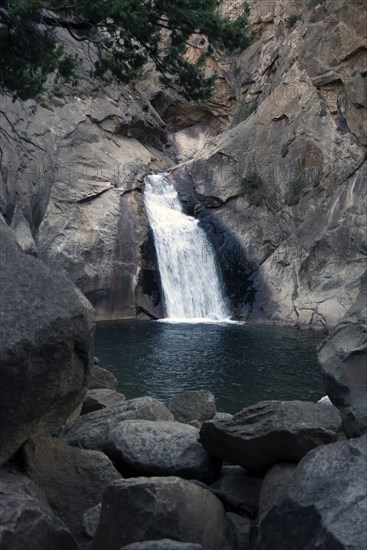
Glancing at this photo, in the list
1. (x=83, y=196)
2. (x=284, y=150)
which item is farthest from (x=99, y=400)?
(x=284, y=150)

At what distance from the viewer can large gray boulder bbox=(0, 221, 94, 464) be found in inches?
204

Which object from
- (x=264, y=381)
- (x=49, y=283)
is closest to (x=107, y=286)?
(x=264, y=381)

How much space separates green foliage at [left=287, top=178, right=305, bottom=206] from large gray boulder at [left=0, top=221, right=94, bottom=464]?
25343 millimetres

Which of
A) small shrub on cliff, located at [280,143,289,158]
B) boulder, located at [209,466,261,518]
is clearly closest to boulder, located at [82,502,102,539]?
boulder, located at [209,466,261,518]

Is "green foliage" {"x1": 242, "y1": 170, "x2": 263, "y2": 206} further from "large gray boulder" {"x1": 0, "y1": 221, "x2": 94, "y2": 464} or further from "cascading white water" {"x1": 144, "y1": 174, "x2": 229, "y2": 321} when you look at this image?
"large gray boulder" {"x1": 0, "y1": 221, "x2": 94, "y2": 464}

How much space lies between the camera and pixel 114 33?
35.1 ft

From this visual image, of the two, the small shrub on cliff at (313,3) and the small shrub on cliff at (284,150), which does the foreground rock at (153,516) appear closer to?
the small shrub on cliff at (284,150)

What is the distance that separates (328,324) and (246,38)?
661 inches

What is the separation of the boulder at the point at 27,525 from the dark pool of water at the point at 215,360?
30.4 ft

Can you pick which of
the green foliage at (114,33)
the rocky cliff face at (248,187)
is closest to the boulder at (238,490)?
the green foliage at (114,33)

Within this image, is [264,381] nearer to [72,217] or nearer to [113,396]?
[113,396]

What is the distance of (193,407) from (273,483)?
543 cm

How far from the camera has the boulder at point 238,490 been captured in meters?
6.10

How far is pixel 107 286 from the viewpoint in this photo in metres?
29.0
